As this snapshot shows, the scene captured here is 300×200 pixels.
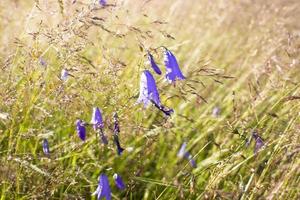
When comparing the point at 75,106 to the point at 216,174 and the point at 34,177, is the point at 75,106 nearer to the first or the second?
the point at 34,177

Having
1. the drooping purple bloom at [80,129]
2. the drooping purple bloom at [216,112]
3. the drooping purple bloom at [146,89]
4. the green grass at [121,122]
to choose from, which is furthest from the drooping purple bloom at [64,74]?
the drooping purple bloom at [216,112]

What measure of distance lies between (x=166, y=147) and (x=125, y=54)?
1185mm

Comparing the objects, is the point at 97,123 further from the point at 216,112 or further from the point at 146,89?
the point at 216,112

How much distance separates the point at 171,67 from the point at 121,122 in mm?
292

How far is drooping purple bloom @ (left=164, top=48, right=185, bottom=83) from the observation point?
1.90m

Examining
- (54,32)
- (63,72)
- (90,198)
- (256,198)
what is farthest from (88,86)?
(256,198)

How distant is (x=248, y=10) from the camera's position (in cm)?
518

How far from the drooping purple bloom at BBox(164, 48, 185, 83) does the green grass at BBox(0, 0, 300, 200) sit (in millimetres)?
43

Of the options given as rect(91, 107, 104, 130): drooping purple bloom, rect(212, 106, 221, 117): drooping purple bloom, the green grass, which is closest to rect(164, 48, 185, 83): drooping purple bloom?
the green grass

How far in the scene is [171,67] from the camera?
1924 mm

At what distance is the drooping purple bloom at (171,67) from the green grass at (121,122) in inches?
1.7

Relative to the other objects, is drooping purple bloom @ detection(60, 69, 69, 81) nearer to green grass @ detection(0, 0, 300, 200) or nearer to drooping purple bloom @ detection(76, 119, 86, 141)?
green grass @ detection(0, 0, 300, 200)

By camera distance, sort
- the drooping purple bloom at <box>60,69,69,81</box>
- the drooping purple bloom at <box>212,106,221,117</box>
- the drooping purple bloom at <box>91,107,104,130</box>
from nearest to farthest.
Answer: the drooping purple bloom at <box>91,107,104,130</box> → the drooping purple bloom at <box>60,69,69,81</box> → the drooping purple bloom at <box>212,106,221,117</box>

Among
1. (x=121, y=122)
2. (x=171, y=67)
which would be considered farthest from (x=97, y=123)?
(x=171, y=67)
